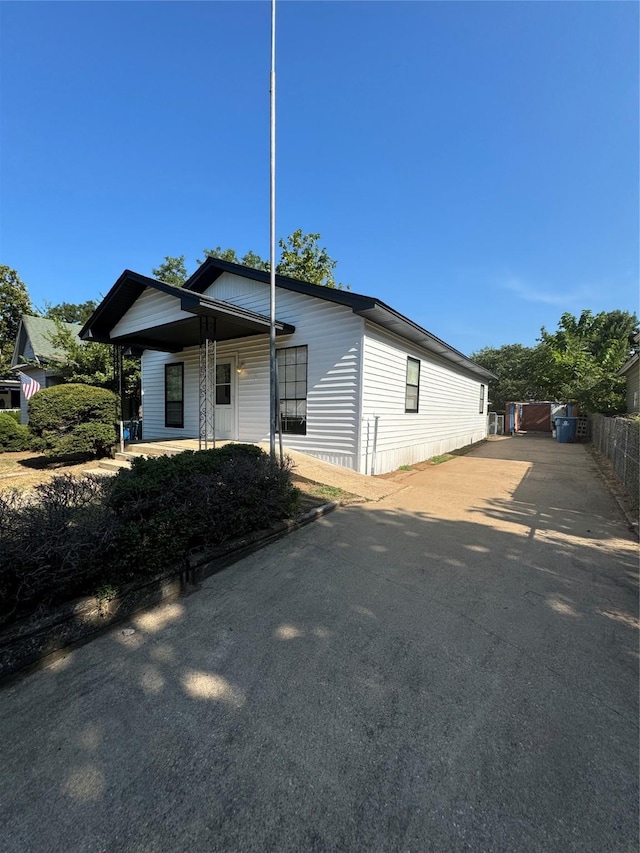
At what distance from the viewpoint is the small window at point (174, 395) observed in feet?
37.4

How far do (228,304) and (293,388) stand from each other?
2.38 m

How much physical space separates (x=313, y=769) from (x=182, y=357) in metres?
11.2

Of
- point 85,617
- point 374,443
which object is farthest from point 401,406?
point 85,617

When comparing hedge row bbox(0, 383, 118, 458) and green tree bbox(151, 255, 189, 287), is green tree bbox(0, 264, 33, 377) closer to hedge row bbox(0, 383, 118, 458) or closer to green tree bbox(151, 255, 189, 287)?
green tree bbox(151, 255, 189, 287)

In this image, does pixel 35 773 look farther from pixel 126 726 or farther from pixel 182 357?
pixel 182 357

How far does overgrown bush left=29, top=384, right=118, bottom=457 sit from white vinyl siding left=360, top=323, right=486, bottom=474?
6.36 meters

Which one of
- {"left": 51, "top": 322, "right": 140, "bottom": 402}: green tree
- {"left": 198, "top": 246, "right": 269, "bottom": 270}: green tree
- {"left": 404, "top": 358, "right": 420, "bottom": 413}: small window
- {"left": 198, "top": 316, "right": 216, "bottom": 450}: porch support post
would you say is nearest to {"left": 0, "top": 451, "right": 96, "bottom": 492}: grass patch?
{"left": 198, "top": 316, "right": 216, "bottom": 450}: porch support post

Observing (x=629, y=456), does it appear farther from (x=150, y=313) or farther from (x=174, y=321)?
(x=150, y=313)

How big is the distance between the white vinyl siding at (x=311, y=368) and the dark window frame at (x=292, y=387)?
0.11 meters

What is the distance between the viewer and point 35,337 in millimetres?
18625

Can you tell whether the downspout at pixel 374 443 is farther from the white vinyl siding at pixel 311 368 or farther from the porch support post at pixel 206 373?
the porch support post at pixel 206 373

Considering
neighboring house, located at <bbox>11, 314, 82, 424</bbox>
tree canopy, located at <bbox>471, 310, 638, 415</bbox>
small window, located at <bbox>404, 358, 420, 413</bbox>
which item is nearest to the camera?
small window, located at <bbox>404, 358, 420, 413</bbox>

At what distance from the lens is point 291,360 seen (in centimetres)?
892

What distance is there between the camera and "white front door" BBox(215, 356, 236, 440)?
1004cm
